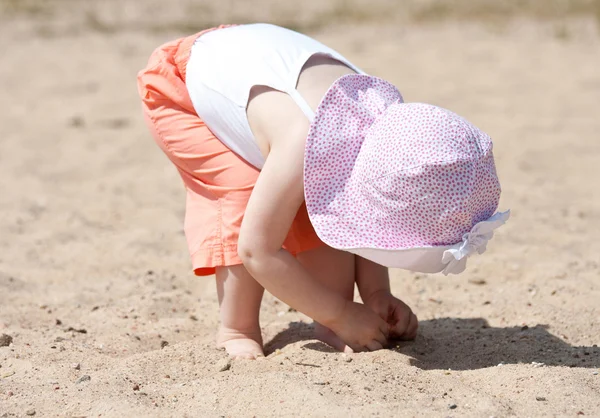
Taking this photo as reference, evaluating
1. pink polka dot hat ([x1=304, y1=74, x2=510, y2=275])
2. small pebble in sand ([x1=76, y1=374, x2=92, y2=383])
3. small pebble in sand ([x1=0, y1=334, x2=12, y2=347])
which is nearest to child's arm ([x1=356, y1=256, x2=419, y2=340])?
pink polka dot hat ([x1=304, y1=74, x2=510, y2=275])

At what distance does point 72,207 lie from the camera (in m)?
3.71

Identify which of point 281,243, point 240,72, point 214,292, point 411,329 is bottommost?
point 214,292

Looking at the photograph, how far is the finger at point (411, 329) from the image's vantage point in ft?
8.21

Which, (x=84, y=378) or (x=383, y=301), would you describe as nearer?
(x=84, y=378)

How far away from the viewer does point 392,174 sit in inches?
78.5

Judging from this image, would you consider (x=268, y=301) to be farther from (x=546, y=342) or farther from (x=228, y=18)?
(x=228, y=18)

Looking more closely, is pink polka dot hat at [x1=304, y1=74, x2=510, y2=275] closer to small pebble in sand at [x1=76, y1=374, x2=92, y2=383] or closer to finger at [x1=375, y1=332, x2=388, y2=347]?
finger at [x1=375, y1=332, x2=388, y2=347]

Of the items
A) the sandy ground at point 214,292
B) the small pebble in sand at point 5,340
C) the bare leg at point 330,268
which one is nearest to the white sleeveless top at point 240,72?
the bare leg at point 330,268

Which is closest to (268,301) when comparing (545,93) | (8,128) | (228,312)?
(228,312)

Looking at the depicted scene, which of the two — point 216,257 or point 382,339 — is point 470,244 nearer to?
point 382,339

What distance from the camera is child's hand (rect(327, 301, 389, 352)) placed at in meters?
2.33

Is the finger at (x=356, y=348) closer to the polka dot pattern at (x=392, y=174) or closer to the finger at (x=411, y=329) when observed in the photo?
the finger at (x=411, y=329)

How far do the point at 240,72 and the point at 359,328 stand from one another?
72cm

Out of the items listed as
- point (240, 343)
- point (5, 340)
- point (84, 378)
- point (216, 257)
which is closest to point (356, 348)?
point (240, 343)
